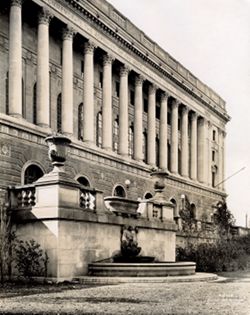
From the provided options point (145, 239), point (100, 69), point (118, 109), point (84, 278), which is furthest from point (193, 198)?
Result: point (84, 278)

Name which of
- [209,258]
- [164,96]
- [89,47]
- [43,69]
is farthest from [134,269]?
[164,96]

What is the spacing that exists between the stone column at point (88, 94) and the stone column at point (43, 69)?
5.31 m

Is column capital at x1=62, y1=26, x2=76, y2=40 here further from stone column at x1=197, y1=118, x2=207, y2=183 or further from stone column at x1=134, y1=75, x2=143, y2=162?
stone column at x1=197, y1=118, x2=207, y2=183

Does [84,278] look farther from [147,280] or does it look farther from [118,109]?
[118,109]

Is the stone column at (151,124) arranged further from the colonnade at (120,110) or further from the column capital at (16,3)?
the column capital at (16,3)

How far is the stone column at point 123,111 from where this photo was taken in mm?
49294

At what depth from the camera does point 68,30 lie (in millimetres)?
41344

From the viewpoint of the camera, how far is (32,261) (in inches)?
789

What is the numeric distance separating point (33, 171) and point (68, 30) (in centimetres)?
1128

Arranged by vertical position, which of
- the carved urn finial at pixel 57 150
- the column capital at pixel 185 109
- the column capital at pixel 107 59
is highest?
the column capital at pixel 107 59

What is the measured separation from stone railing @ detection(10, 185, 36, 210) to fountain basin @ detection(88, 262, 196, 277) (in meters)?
3.10

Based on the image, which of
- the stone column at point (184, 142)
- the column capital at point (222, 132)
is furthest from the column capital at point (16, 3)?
the column capital at point (222, 132)

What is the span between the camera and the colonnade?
3606 cm

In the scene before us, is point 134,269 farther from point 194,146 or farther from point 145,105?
point 194,146
